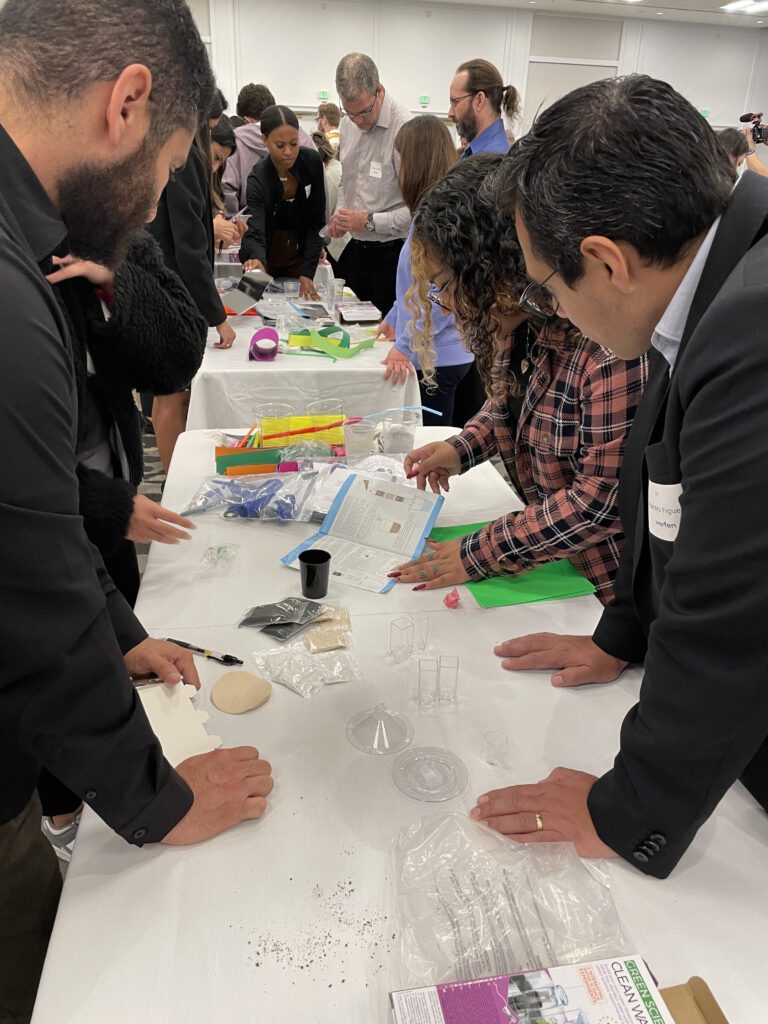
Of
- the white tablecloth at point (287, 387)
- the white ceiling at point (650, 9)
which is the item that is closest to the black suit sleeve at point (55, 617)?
the white tablecloth at point (287, 387)

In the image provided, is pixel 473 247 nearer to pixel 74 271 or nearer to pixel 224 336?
pixel 74 271

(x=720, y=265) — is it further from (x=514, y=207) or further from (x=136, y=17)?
(x=136, y=17)

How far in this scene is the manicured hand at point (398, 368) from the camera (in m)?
2.65

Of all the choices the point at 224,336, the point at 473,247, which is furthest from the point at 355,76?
the point at 473,247

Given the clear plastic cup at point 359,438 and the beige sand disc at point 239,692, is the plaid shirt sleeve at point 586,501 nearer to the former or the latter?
the beige sand disc at point 239,692

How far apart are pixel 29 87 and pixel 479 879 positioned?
38.3 inches

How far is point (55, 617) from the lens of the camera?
0.69m

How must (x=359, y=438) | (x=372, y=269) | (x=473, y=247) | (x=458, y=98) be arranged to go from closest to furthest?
1. (x=473, y=247)
2. (x=359, y=438)
3. (x=458, y=98)
4. (x=372, y=269)

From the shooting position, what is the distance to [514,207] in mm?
850

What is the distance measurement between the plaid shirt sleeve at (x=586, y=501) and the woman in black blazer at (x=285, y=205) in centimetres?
287

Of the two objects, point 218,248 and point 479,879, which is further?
point 218,248

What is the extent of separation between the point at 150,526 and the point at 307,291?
9.14 feet

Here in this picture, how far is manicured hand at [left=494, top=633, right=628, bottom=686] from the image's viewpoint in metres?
1.11

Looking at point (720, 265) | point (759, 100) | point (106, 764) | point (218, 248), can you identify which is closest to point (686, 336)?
point (720, 265)
